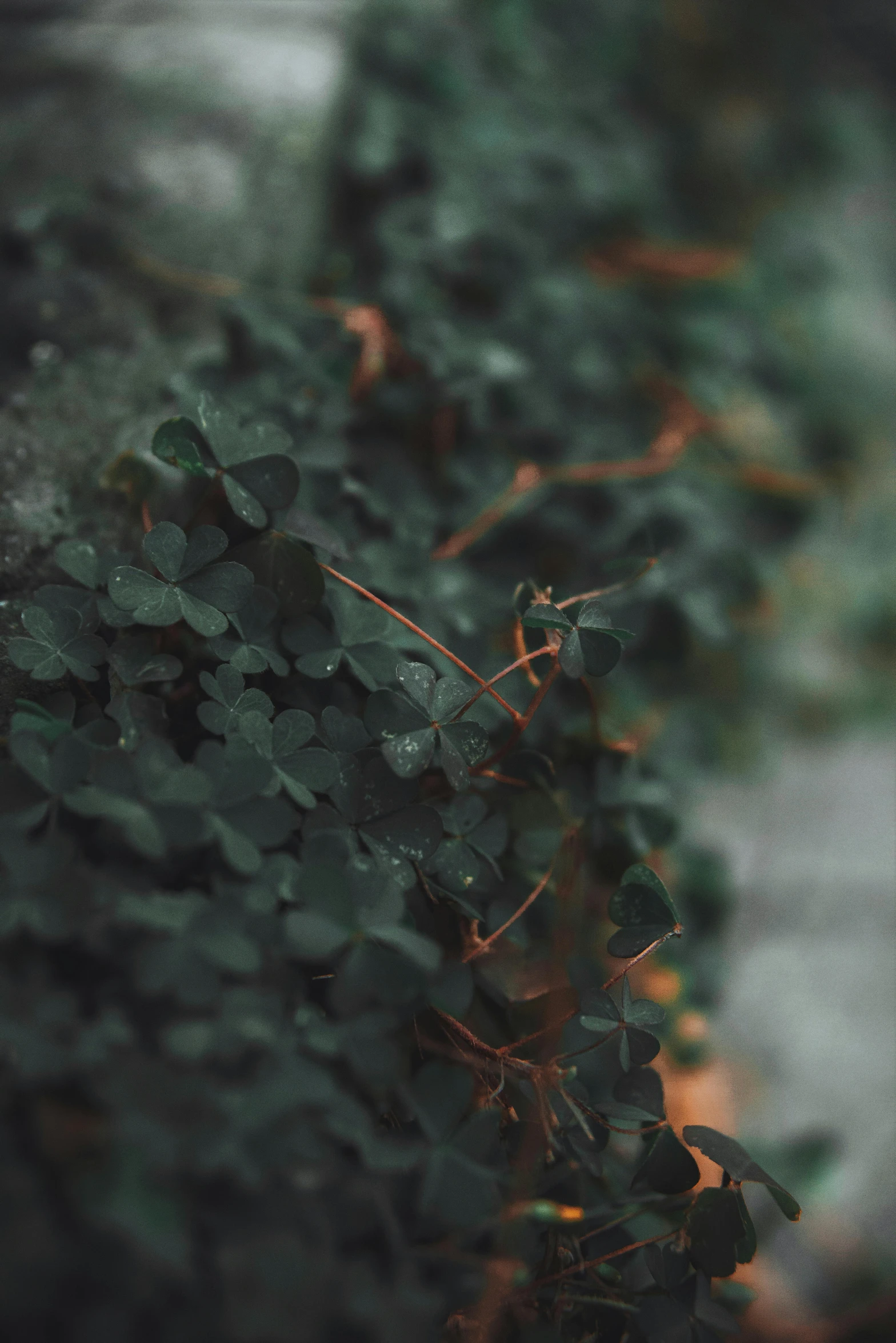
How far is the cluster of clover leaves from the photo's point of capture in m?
0.53

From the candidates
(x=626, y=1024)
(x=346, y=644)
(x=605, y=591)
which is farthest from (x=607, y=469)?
(x=626, y=1024)

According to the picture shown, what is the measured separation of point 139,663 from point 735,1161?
2.31ft

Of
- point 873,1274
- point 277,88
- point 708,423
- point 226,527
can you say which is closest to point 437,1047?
point 226,527

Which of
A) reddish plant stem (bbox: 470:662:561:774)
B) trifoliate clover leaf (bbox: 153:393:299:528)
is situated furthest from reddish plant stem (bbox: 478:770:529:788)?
trifoliate clover leaf (bbox: 153:393:299:528)

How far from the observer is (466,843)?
0.81 m

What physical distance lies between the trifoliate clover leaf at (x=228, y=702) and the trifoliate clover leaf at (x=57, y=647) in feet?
0.37

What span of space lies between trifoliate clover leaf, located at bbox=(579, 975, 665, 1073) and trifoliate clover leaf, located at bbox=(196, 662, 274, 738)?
40cm

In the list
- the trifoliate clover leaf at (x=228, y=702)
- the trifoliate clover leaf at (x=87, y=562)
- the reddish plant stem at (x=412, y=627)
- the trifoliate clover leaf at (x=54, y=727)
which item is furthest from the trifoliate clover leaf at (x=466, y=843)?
the trifoliate clover leaf at (x=87, y=562)

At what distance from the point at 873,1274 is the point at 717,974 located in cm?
45

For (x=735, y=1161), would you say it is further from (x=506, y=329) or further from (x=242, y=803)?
(x=506, y=329)

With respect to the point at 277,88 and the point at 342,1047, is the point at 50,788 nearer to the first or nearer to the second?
the point at 342,1047

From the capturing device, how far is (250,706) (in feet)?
2.49

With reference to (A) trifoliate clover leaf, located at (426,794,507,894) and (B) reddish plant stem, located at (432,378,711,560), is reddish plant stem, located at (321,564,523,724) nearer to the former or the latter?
(A) trifoliate clover leaf, located at (426,794,507,894)

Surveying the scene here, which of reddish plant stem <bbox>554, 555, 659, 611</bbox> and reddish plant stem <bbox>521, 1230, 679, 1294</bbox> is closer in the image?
reddish plant stem <bbox>521, 1230, 679, 1294</bbox>
